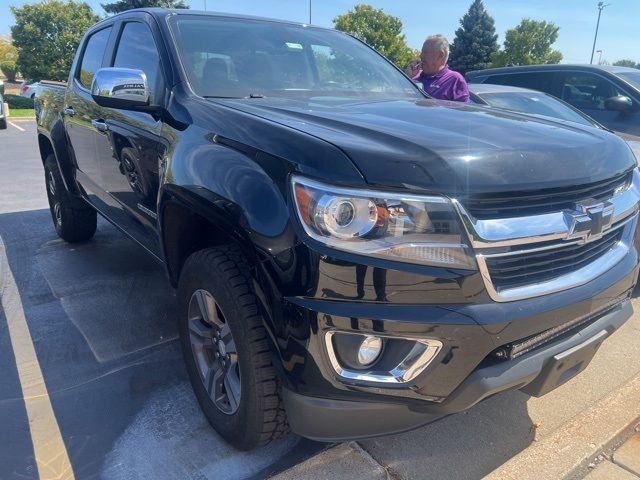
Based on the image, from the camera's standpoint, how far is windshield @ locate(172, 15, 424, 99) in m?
2.64

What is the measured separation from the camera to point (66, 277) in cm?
403

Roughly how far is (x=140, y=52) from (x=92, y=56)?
47.9 inches

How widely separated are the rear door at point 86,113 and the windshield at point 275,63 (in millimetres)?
1004

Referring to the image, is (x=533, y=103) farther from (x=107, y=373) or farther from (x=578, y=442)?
(x=107, y=373)

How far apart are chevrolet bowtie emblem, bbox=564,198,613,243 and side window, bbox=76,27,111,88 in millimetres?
3184

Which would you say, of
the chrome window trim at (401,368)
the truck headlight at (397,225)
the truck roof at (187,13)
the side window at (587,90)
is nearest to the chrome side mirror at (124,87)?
the truck roof at (187,13)

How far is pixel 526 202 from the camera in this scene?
5.67 feet

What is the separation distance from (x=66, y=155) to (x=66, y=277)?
0.97 m

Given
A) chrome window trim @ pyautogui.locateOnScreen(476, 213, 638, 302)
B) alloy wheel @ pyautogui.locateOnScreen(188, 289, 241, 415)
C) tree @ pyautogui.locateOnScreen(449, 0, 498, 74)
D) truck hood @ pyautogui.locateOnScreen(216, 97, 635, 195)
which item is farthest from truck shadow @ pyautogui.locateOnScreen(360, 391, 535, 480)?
tree @ pyautogui.locateOnScreen(449, 0, 498, 74)

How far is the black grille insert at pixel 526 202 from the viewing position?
1.64 m

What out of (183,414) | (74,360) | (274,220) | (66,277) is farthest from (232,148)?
(66,277)

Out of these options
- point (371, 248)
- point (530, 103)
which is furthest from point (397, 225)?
point (530, 103)

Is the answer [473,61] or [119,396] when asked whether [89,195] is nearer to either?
[119,396]

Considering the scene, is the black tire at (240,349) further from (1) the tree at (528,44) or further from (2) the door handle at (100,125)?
(1) the tree at (528,44)
